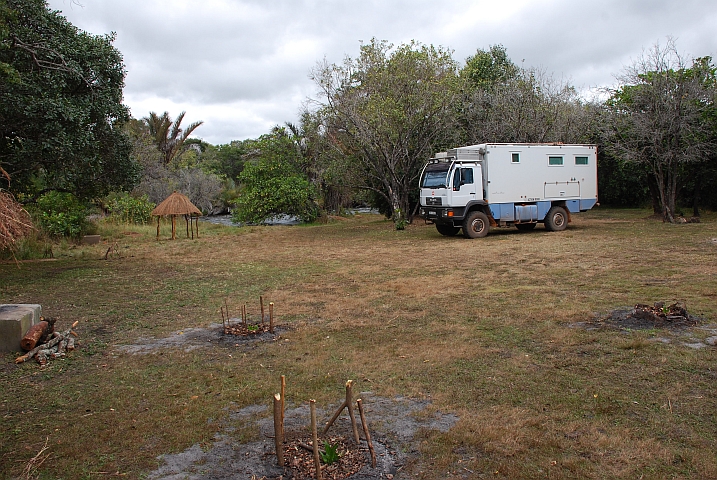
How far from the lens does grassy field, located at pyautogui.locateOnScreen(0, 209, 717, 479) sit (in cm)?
392

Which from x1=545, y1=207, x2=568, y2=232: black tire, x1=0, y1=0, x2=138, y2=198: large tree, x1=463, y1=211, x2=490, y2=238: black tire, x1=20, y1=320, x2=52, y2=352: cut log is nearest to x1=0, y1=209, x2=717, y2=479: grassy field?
x1=20, y1=320, x2=52, y2=352: cut log

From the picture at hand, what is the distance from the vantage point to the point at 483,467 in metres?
3.68

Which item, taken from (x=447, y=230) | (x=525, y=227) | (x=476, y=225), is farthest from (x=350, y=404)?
(x=525, y=227)

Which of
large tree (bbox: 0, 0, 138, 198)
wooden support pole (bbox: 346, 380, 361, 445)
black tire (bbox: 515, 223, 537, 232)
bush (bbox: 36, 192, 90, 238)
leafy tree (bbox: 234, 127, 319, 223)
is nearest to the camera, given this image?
wooden support pole (bbox: 346, 380, 361, 445)

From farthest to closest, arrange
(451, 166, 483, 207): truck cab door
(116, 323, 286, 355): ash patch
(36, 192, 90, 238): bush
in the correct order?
(36, 192, 90, 238): bush → (451, 166, 483, 207): truck cab door → (116, 323, 286, 355): ash patch

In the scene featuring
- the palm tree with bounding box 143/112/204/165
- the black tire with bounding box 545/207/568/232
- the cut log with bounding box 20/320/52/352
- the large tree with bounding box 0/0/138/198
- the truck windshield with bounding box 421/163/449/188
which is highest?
the palm tree with bounding box 143/112/204/165

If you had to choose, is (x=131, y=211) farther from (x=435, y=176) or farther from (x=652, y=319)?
(x=652, y=319)

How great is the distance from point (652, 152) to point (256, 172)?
1772cm

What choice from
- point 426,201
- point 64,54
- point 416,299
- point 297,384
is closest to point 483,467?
point 297,384

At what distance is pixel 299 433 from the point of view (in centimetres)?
425

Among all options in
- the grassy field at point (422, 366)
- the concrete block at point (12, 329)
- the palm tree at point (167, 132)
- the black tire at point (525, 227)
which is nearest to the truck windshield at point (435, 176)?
the black tire at point (525, 227)

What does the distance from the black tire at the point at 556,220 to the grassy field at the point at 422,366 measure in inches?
268

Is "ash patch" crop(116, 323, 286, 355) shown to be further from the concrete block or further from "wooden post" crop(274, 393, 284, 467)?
"wooden post" crop(274, 393, 284, 467)

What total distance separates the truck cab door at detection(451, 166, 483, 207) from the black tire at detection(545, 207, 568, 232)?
3270 mm
